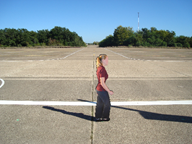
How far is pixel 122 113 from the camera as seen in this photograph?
12.3 ft

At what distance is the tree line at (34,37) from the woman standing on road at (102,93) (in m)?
79.1

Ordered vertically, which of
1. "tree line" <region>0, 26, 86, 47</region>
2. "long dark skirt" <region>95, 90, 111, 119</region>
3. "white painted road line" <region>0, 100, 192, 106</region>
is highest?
"tree line" <region>0, 26, 86, 47</region>

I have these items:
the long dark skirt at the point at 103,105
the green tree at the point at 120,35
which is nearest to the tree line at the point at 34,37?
the green tree at the point at 120,35

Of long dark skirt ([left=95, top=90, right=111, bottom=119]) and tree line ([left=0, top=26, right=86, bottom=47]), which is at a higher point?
tree line ([left=0, top=26, right=86, bottom=47])

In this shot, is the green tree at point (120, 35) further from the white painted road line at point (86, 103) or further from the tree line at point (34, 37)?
the white painted road line at point (86, 103)

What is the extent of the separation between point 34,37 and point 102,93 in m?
97.4

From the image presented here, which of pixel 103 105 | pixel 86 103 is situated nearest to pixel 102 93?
pixel 103 105

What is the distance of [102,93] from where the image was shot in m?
3.24

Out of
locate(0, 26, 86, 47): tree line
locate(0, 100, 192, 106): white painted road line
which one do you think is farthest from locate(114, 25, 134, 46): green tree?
locate(0, 100, 192, 106): white painted road line

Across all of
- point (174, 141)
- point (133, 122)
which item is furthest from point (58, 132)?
point (174, 141)

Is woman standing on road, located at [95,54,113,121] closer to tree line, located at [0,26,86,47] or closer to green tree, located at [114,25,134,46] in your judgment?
tree line, located at [0,26,86,47]

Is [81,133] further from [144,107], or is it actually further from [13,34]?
[13,34]

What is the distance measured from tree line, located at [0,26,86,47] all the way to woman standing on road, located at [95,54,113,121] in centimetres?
7908

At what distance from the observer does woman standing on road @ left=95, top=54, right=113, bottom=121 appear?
305 cm
